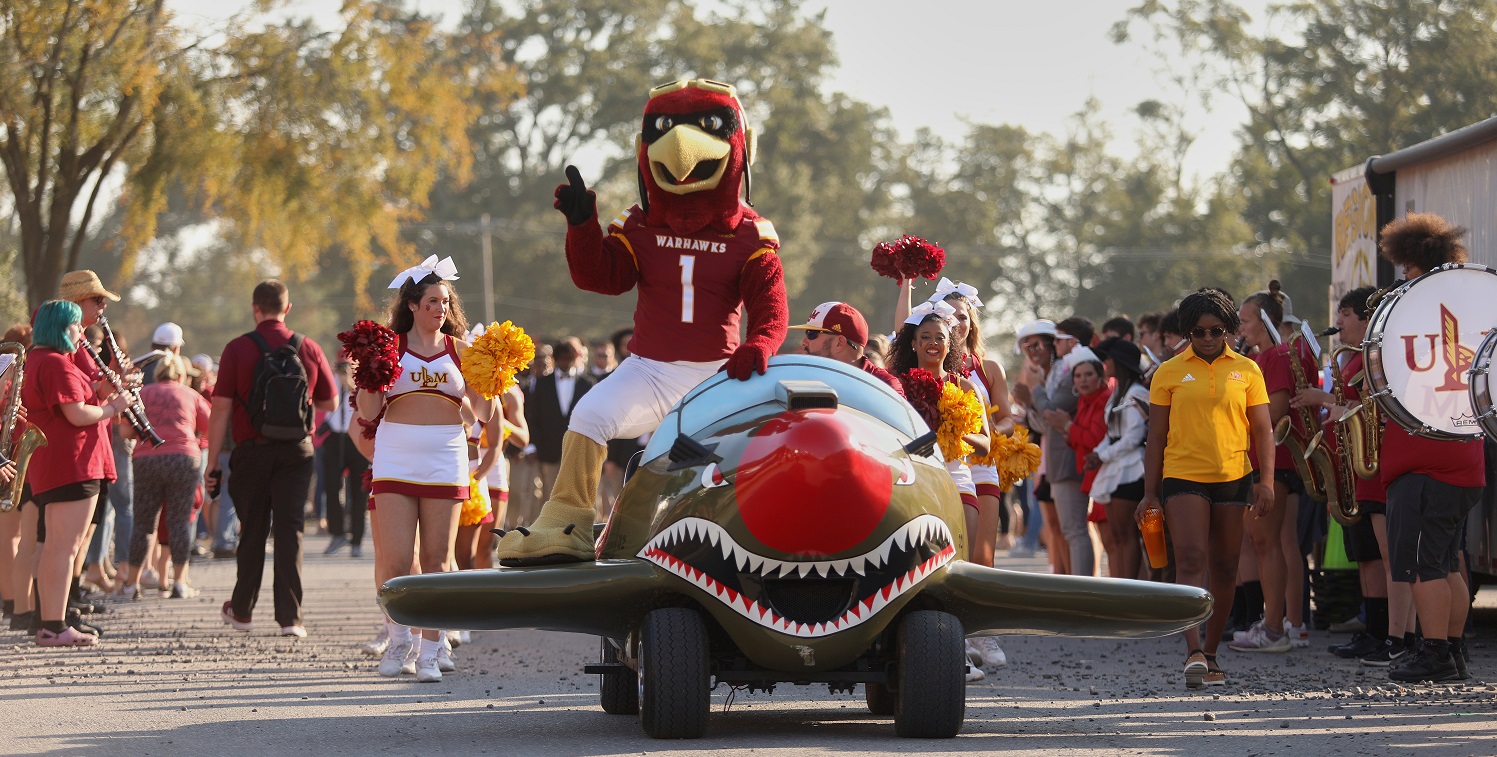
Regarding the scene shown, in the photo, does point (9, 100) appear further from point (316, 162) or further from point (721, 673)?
point (721, 673)

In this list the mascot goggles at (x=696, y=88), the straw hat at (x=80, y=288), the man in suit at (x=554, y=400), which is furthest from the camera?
the man in suit at (x=554, y=400)

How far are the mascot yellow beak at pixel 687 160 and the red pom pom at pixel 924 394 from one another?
173 cm

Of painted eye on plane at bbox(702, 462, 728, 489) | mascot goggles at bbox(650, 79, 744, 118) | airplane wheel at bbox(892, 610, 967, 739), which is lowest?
airplane wheel at bbox(892, 610, 967, 739)

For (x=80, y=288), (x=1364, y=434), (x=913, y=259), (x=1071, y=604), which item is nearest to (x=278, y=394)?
(x=80, y=288)

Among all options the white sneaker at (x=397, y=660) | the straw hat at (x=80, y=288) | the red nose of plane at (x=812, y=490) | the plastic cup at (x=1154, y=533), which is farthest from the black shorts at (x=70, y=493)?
the plastic cup at (x=1154, y=533)

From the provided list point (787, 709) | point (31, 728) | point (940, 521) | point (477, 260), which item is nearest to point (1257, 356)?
Result: point (787, 709)

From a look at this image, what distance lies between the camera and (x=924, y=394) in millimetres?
8977

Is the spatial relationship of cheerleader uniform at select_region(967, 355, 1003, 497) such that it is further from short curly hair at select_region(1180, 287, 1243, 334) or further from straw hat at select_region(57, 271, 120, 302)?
straw hat at select_region(57, 271, 120, 302)

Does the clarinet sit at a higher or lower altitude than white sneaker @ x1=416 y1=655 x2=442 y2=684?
higher

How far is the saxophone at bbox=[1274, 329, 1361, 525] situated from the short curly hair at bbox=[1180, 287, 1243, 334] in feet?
4.57

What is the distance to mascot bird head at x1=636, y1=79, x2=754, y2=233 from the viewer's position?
7727mm

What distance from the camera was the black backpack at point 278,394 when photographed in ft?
37.7

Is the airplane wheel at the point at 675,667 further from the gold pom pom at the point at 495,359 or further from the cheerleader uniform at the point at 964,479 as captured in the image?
the gold pom pom at the point at 495,359

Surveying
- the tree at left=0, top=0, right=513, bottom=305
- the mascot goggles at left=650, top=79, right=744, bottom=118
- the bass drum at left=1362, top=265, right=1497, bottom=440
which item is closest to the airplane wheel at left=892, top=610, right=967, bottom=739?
the mascot goggles at left=650, top=79, right=744, bottom=118
